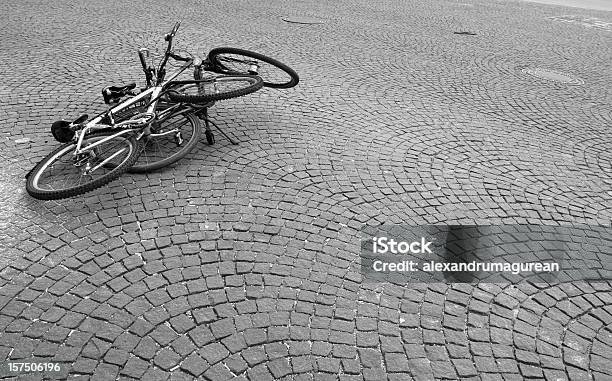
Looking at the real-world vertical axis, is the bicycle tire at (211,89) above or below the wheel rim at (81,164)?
above

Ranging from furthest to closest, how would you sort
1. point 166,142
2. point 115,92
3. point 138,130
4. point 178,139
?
point 166,142, point 178,139, point 115,92, point 138,130

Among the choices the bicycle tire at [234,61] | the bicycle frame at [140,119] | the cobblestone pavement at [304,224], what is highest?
the bicycle tire at [234,61]

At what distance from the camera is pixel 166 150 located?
18.4 feet

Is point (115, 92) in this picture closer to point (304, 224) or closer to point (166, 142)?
point (166, 142)

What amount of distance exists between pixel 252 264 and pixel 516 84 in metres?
7.48

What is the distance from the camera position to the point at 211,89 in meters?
5.79

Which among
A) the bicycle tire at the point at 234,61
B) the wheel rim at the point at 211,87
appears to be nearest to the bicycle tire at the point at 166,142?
the wheel rim at the point at 211,87

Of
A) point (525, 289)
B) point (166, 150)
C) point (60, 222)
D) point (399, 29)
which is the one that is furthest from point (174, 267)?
point (399, 29)

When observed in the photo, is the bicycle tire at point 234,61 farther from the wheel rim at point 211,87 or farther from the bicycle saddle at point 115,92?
the bicycle saddle at point 115,92

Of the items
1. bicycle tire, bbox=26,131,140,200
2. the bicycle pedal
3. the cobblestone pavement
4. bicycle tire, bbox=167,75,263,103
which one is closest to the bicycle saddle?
Result: bicycle tire, bbox=167,75,263,103

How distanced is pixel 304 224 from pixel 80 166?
2.37m

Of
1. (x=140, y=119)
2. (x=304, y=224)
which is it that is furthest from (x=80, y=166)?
(x=304, y=224)

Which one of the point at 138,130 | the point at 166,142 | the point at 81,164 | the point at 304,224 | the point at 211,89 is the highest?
the point at 211,89

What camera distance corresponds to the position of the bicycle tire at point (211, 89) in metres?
5.52
